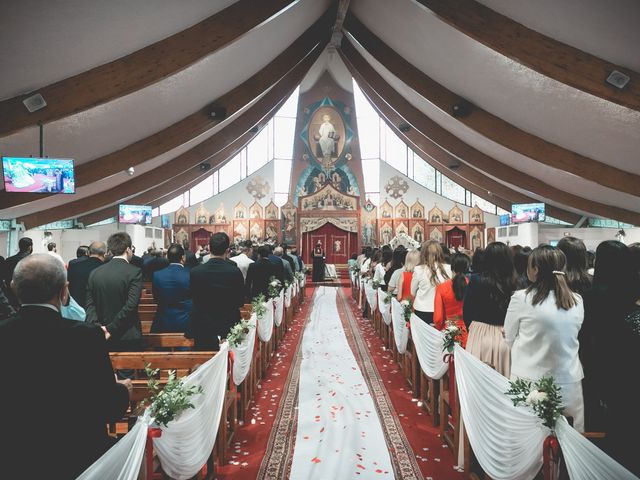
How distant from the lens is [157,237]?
19.1 metres

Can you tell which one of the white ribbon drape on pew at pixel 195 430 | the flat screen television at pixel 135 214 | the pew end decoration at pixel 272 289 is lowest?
the white ribbon drape on pew at pixel 195 430

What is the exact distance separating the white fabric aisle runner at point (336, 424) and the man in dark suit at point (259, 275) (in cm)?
123

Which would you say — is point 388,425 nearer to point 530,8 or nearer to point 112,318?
point 112,318

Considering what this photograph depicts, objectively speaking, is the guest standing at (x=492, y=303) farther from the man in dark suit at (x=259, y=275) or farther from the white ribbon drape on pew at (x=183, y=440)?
the man in dark suit at (x=259, y=275)

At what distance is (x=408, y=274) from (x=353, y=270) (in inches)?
303

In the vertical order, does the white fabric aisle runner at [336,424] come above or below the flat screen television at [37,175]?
below

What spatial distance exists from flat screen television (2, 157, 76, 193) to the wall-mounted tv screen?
47.3ft

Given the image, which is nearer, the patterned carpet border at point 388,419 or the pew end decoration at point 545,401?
the pew end decoration at point 545,401

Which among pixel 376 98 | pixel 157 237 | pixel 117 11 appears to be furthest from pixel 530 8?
pixel 157 237

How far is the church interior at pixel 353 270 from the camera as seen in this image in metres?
2.09

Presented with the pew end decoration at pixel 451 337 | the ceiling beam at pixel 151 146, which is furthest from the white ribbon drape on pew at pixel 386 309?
the ceiling beam at pixel 151 146

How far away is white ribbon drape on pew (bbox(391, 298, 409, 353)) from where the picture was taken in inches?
196

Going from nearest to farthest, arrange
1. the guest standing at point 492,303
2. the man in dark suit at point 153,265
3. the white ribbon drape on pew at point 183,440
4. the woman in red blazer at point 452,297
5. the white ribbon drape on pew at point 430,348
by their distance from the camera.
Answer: the white ribbon drape on pew at point 183,440, the guest standing at point 492,303, the white ribbon drape on pew at point 430,348, the woman in red blazer at point 452,297, the man in dark suit at point 153,265

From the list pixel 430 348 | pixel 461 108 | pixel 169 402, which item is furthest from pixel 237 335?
pixel 461 108
